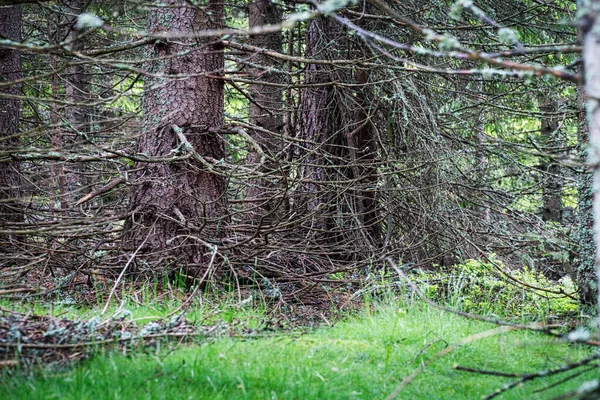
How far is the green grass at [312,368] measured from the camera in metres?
3.59

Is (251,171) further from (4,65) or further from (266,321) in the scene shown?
(4,65)

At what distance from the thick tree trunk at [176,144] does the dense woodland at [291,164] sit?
19 millimetres

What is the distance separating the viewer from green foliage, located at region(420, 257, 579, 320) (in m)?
6.93

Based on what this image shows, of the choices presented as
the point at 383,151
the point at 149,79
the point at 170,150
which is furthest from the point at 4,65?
the point at 383,151

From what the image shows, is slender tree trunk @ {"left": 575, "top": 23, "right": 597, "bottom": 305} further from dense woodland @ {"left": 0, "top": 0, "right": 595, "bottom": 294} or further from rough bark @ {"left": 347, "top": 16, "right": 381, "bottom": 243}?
rough bark @ {"left": 347, "top": 16, "right": 381, "bottom": 243}

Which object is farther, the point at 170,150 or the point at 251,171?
the point at 170,150

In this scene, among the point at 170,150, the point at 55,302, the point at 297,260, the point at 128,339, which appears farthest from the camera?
the point at 297,260

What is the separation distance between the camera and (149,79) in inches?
295

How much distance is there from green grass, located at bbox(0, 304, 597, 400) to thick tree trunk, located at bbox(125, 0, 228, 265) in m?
2.44

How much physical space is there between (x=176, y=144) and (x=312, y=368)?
379 cm

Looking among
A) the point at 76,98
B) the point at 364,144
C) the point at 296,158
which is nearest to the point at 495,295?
the point at 364,144

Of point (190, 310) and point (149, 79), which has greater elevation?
point (149, 79)

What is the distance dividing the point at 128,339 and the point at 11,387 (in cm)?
93

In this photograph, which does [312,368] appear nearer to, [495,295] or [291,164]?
[291,164]
